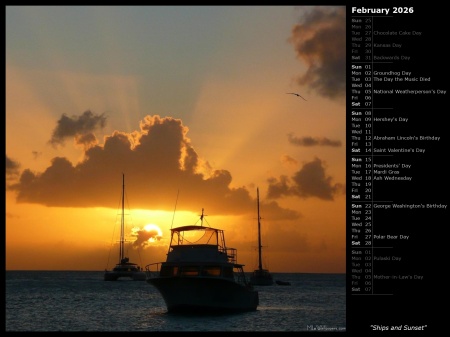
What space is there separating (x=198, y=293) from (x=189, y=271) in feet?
6.53

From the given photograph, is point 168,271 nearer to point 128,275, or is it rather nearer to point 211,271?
point 211,271

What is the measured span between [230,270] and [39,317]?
75.5 feet

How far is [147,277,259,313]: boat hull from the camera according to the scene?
58312mm

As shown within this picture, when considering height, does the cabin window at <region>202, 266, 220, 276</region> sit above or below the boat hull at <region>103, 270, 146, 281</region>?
above

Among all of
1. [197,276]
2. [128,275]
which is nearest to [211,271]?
[197,276]

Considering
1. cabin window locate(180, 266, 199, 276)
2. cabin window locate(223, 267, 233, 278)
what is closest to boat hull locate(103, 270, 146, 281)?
cabin window locate(223, 267, 233, 278)

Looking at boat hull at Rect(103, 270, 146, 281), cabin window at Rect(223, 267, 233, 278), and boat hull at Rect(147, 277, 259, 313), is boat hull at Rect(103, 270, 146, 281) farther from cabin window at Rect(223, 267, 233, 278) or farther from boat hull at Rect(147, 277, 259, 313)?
cabin window at Rect(223, 267, 233, 278)

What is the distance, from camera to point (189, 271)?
5859 centimetres

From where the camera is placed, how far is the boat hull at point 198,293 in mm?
58312

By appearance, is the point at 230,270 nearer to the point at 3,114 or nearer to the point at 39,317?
the point at 39,317

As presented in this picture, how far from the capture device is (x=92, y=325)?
202 feet

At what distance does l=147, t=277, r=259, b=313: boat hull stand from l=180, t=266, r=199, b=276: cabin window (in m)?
0.62
